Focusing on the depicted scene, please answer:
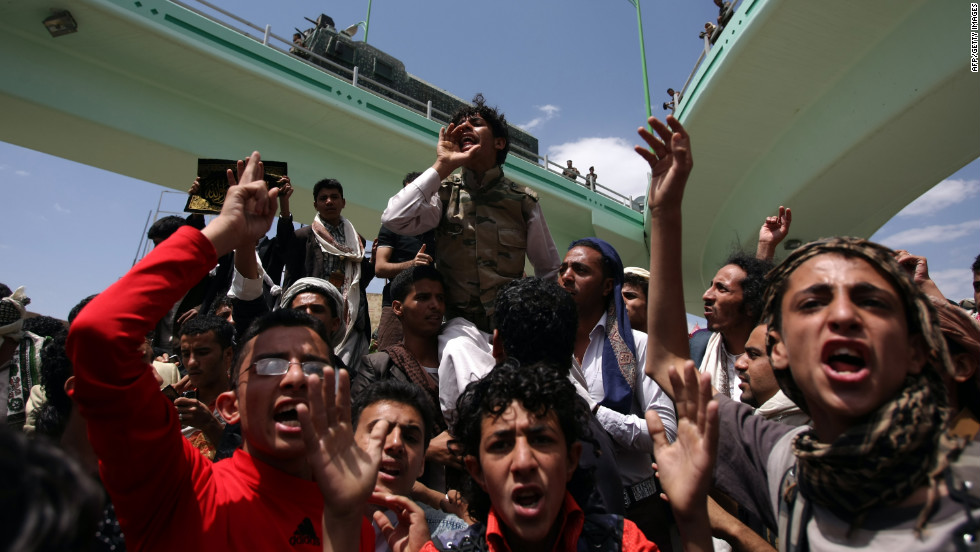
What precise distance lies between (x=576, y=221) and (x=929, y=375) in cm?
1099

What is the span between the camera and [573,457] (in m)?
1.69

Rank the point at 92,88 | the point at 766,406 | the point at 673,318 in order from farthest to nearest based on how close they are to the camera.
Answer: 1. the point at 92,88
2. the point at 766,406
3. the point at 673,318

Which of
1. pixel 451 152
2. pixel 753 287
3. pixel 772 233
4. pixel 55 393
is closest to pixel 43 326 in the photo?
pixel 55 393

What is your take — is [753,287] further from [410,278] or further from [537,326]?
[410,278]

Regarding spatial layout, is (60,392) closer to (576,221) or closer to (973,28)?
(973,28)

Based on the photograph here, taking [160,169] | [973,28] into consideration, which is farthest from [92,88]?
[973,28]

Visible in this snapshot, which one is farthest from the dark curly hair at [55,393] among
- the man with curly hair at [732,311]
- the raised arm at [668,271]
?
the man with curly hair at [732,311]

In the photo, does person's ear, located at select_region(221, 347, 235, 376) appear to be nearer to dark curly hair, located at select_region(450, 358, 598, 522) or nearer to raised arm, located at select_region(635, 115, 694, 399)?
dark curly hair, located at select_region(450, 358, 598, 522)

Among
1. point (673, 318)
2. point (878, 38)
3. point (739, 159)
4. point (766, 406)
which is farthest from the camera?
point (739, 159)

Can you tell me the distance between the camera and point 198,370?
2.93 m

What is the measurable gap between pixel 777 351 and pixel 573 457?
2.05ft

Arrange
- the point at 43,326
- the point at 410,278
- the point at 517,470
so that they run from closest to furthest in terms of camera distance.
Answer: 1. the point at 517,470
2. the point at 410,278
3. the point at 43,326

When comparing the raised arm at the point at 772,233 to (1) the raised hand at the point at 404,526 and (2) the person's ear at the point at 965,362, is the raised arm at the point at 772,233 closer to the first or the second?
(2) the person's ear at the point at 965,362

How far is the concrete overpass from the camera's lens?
6664 mm
